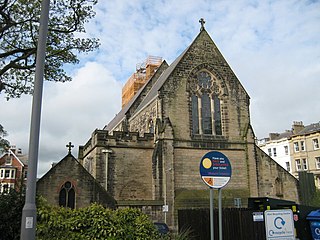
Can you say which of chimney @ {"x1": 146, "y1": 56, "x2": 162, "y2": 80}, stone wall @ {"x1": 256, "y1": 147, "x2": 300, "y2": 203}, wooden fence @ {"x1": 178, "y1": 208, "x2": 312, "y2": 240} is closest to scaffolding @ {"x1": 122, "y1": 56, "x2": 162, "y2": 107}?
chimney @ {"x1": 146, "y1": 56, "x2": 162, "y2": 80}

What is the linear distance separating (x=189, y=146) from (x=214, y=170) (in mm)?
17691

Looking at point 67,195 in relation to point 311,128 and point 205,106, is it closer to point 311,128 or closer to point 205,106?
point 205,106

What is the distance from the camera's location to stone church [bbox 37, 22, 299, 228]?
950 inches

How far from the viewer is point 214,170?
746cm

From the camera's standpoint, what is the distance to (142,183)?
85.0 feet

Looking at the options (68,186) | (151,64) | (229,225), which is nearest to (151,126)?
(68,186)

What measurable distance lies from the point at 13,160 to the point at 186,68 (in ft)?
162

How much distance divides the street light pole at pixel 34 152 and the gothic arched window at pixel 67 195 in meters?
14.9

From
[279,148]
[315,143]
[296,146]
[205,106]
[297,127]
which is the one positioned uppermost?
[297,127]

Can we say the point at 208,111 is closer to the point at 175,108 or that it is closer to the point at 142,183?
the point at 175,108

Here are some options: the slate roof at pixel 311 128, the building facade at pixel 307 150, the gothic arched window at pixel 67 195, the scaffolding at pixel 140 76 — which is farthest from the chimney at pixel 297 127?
the gothic arched window at pixel 67 195

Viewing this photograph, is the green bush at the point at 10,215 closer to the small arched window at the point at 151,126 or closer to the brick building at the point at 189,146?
the brick building at the point at 189,146

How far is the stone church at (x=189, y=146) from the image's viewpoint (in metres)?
24.1

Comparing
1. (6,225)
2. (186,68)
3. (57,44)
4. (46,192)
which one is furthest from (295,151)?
(6,225)
